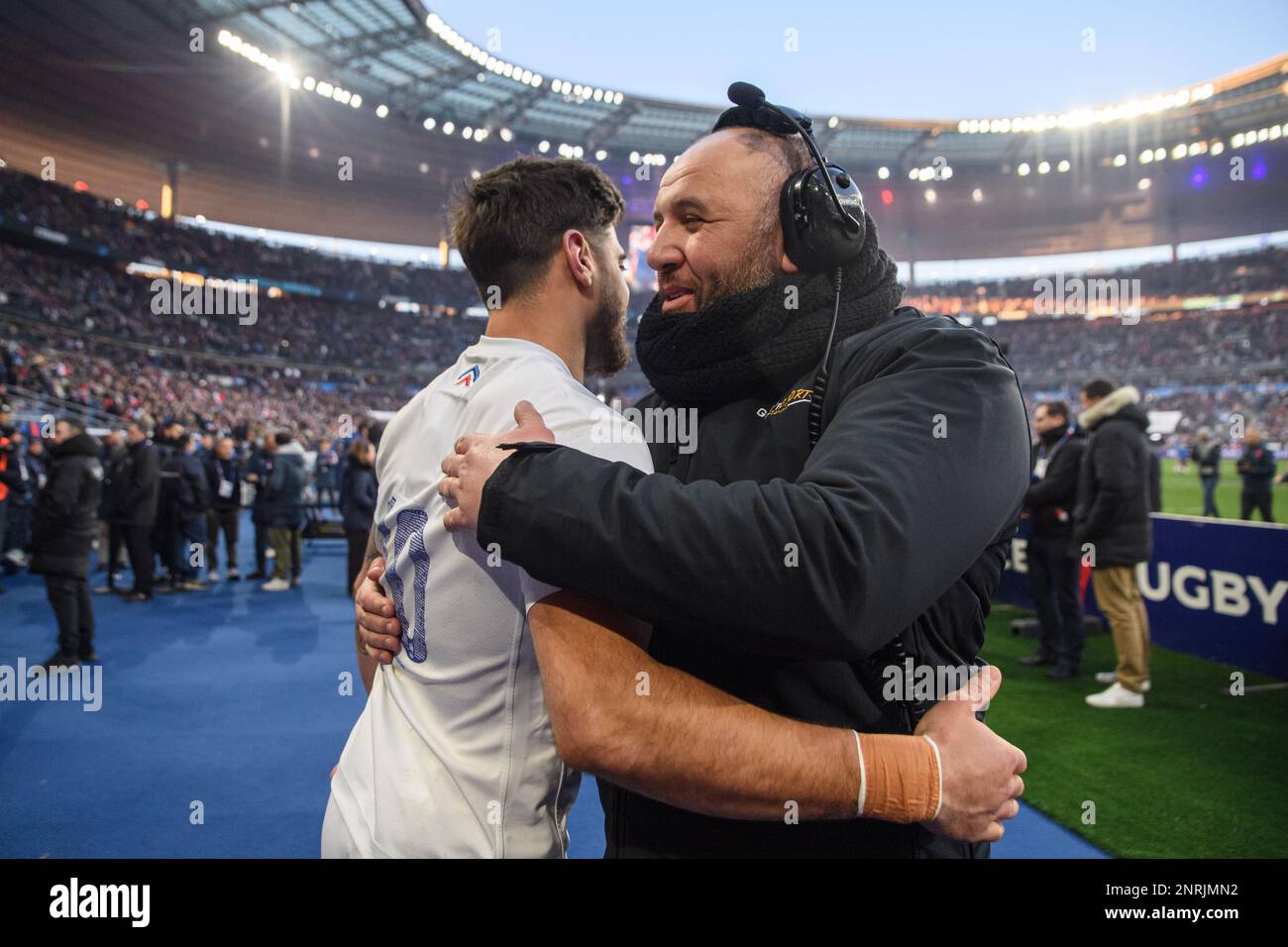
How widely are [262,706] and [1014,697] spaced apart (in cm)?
587

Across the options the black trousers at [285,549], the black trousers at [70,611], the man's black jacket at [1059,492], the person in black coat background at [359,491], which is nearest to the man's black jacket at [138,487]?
the black trousers at [285,549]

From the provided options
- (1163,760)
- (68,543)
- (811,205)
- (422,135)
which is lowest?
(1163,760)

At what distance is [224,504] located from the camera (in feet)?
35.1

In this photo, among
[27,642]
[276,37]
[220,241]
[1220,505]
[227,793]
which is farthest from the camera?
[220,241]

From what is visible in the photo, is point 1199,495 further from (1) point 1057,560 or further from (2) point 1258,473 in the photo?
(1) point 1057,560

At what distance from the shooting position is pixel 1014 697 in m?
5.97

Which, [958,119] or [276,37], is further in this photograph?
[958,119]

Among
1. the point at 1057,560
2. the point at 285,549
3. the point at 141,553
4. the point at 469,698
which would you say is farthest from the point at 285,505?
the point at 469,698

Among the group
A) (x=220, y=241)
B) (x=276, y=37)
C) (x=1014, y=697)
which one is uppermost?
(x=276, y=37)

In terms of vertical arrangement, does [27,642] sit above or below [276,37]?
below

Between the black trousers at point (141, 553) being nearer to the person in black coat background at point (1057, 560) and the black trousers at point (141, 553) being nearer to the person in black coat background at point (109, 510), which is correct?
the person in black coat background at point (109, 510)

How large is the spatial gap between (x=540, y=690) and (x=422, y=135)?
38173 millimetres

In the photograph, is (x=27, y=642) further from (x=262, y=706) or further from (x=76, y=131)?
(x=76, y=131)

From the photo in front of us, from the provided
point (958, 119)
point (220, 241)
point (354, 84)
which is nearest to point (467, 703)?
point (354, 84)
